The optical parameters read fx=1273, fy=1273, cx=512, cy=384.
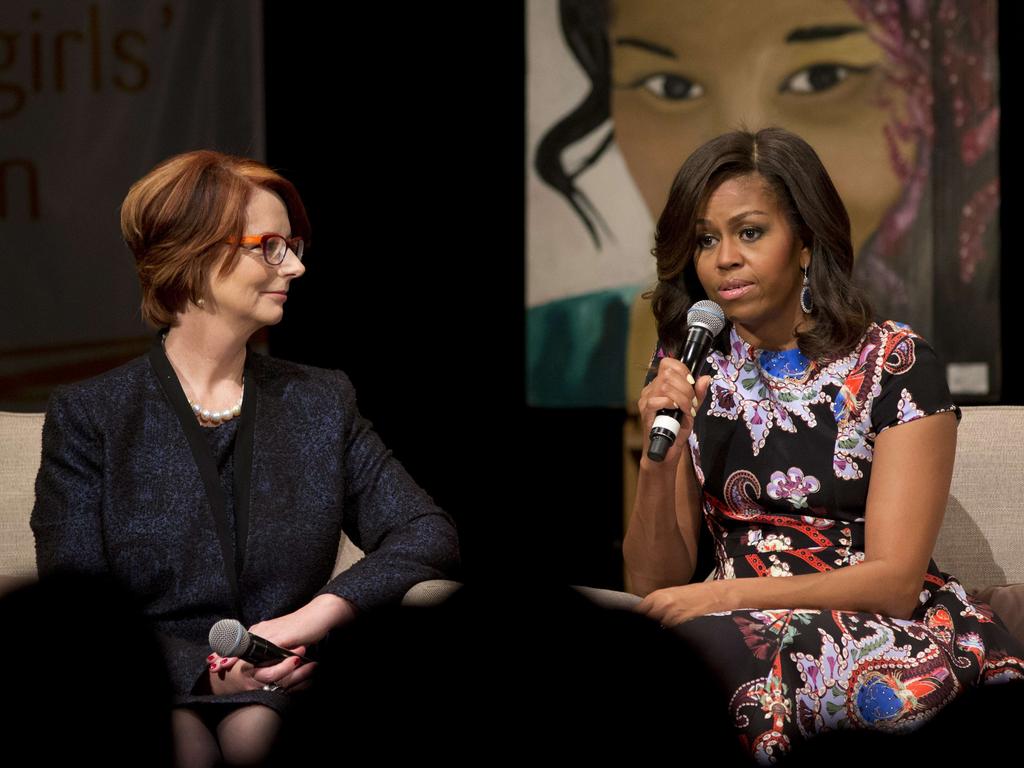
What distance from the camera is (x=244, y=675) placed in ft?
7.13

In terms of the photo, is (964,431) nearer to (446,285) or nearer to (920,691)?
(920,691)

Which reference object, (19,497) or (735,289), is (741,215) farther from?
(19,497)

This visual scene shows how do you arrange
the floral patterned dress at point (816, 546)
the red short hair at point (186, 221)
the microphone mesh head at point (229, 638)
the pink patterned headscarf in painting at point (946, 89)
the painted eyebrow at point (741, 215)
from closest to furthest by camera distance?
1. the floral patterned dress at point (816, 546)
2. the microphone mesh head at point (229, 638)
3. the painted eyebrow at point (741, 215)
4. the red short hair at point (186, 221)
5. the pink patterned headscarf in painting at point (946, 89)

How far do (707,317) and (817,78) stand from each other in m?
2.11

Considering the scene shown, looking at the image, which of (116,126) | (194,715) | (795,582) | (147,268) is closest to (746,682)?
(795,582)

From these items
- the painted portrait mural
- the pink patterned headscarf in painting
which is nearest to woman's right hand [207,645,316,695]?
the painted portrait mural

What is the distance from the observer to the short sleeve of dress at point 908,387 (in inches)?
85.7

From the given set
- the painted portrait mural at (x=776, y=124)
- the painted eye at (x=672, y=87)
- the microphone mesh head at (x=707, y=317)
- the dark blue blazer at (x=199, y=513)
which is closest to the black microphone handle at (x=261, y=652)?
the dark blue blazer at (x=199, y=513)

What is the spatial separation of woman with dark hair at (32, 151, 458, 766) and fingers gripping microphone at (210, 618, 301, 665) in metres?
0.07

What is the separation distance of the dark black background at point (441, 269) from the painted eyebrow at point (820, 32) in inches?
31.2

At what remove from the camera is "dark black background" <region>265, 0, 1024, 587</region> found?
4.12 metres

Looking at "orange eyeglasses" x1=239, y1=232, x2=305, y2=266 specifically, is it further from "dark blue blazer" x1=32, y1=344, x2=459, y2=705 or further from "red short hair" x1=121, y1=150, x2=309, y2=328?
"dark blue blazer" x1=32, y1=344, x2=459, y2=705

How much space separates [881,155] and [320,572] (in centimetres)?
246

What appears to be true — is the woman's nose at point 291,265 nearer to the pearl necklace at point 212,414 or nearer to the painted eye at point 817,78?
the pearl necklace at point 212,414
